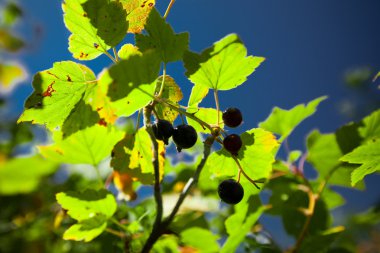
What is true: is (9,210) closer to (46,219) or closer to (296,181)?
(46,219)

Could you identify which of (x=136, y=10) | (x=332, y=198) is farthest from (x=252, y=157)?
(x=332, y=198)

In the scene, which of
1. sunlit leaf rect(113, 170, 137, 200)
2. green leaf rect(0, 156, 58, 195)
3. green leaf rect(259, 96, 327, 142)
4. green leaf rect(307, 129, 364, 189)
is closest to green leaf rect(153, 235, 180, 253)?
sunlit leaf rect(113, 170, 137, 200)

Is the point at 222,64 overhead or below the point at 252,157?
overhead

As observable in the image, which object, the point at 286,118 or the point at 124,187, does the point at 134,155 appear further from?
the point at 286,118

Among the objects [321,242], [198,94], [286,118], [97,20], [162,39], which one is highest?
[97,20]

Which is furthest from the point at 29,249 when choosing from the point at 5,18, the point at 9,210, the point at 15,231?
the point at 5,18

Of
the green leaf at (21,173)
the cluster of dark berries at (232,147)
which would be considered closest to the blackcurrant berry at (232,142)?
the cluster of dark berries at (232,147)

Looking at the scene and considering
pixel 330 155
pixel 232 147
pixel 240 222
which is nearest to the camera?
pixel 232 147
